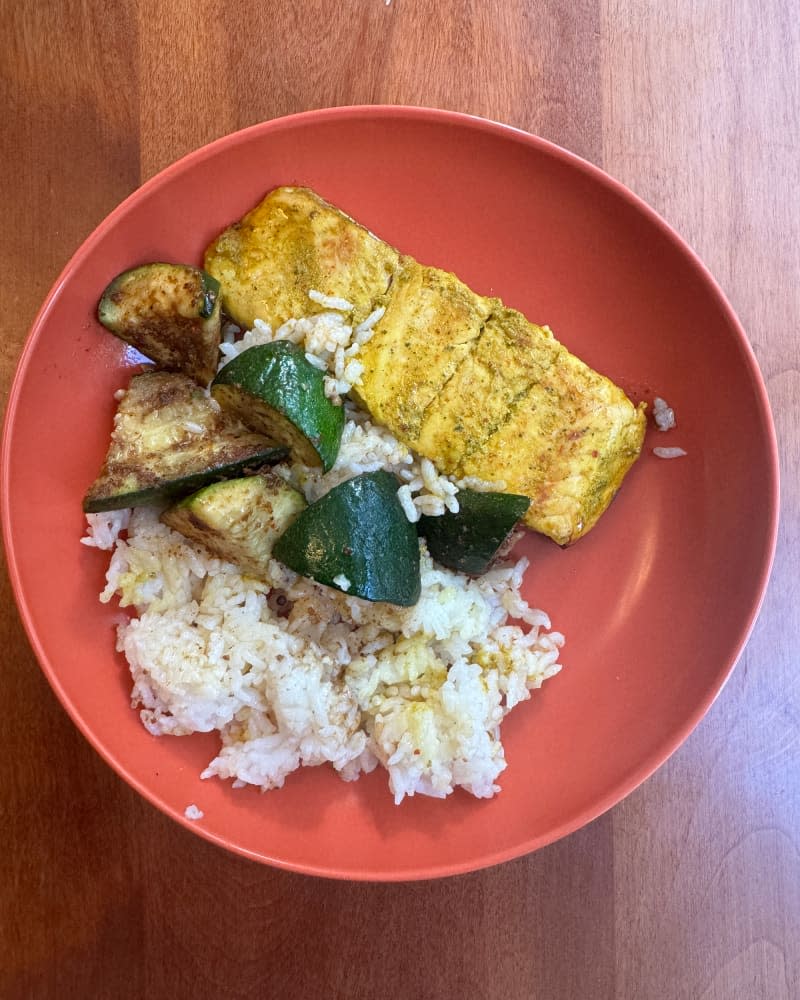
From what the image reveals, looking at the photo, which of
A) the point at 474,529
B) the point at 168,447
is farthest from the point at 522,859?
the point at 168,447

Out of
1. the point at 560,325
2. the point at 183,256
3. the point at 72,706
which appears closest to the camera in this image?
the point at 72,706

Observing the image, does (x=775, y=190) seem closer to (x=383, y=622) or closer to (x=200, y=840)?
(x=383, y=622)

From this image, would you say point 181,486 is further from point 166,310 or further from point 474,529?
point 474,529

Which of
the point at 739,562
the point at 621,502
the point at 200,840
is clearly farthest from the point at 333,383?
the point at 200,840

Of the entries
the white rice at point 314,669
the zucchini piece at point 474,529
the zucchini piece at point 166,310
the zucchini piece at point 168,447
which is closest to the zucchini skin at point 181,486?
the zucchini piece at point 168,447

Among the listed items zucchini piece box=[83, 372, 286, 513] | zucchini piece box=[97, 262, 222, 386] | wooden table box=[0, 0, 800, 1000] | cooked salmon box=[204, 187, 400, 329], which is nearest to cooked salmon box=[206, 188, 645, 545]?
cooked salmon box=[204, 187, 400, 329]

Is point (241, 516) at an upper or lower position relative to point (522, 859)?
upper
